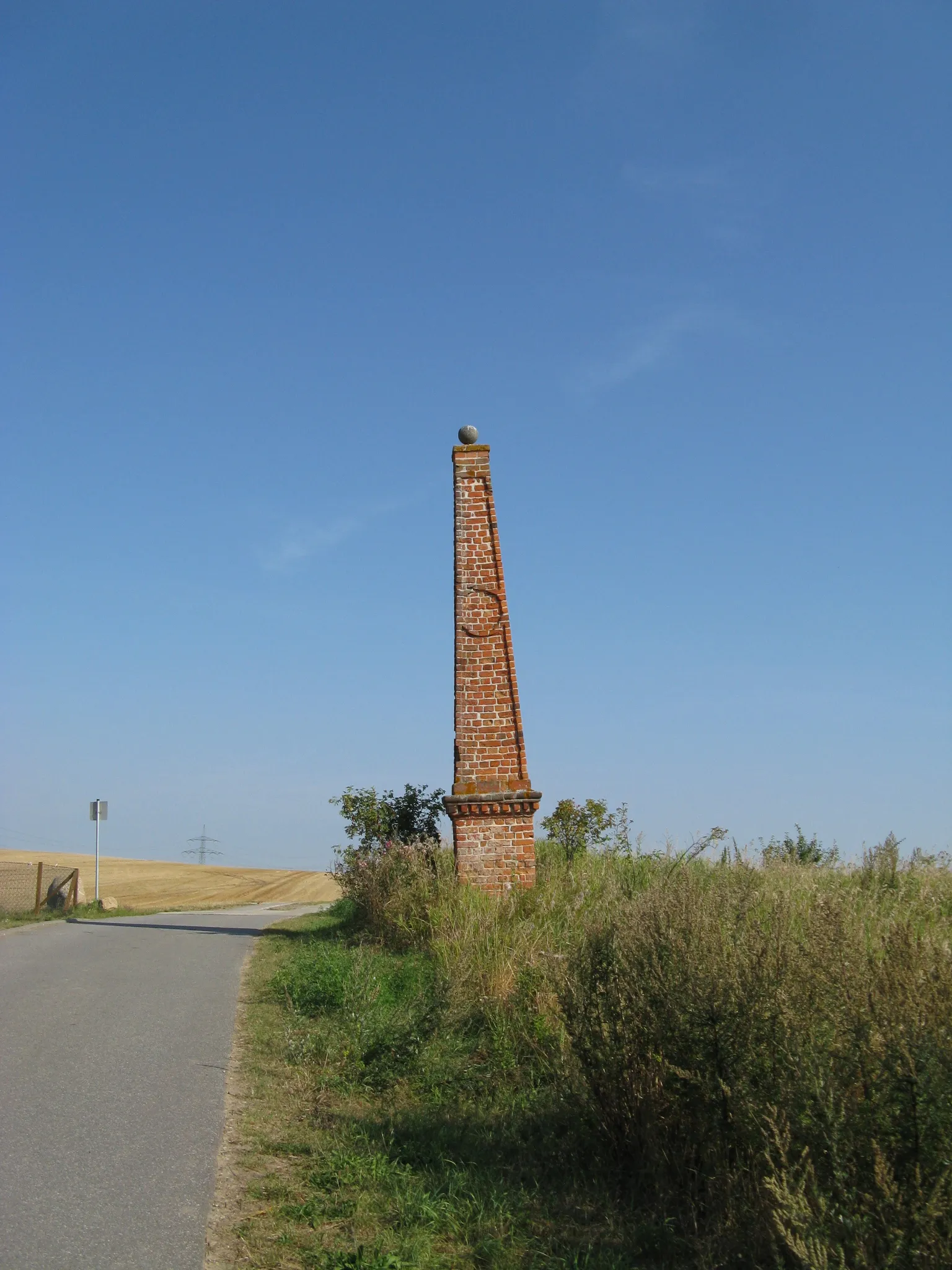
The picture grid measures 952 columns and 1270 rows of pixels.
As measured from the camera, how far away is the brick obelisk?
12938mm

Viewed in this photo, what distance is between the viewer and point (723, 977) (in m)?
4.67

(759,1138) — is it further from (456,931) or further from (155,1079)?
(456,931)

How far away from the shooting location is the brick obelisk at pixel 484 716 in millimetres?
12938

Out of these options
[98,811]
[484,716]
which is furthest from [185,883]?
[484,716]

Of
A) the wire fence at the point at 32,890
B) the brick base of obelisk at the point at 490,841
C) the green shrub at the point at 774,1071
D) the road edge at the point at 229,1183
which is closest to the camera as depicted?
the green shrub at the point at 774,1071

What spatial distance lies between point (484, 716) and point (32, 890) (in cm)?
1827

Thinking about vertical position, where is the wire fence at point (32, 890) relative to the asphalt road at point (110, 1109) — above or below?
above

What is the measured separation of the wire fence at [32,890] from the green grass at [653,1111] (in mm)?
19854

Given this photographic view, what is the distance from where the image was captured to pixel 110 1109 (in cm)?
644

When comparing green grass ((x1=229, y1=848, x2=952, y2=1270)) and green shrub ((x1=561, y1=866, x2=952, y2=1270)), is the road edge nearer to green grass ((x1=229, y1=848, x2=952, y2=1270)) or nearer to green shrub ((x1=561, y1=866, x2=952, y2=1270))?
green grass ((x1=229, y1=848, x2=952, y2=1270))

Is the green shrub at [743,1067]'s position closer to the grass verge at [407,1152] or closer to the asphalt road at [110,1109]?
the grass verge at [407,1152]

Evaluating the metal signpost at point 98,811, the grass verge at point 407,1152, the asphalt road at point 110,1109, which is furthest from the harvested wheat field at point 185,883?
the grass verge at point 407,1152

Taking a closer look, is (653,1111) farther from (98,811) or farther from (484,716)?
(98,811)

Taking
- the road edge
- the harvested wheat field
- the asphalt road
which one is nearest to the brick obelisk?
the asphalt road
